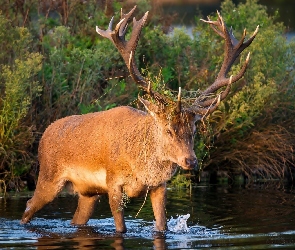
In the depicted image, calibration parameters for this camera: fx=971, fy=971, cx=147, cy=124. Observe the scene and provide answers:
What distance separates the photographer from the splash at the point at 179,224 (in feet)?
34.9

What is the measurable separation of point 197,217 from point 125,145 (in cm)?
174

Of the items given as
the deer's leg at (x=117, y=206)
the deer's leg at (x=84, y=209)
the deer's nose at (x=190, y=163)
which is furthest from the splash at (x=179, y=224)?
the deer's nose at (x=190, y=163)

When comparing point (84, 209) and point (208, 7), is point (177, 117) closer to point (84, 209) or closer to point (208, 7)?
point (84, 209)

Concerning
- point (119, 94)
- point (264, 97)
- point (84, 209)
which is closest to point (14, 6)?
point (119, 94)

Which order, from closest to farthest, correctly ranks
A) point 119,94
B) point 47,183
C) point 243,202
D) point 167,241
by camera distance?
1. point 167,241
2. point 47,183
3. point 243,202
4. point 119,94

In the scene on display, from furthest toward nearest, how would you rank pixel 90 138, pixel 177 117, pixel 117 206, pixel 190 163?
pixel 90 138 < pixel 117 206 < pixel 177 117 < pixel 190 163

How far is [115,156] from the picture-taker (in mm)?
10508

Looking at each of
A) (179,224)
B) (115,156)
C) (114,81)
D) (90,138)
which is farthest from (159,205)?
(114,81)

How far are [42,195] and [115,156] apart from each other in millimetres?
1377

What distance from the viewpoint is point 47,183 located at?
1143 cm

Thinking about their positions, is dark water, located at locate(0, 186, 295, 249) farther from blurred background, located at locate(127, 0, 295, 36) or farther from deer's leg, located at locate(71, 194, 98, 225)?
blurred background, located at locate(127, 0, 295, 36)

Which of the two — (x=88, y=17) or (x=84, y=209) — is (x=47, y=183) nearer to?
(x=84, y=209)

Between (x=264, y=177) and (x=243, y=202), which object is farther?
(x=264, y=177)

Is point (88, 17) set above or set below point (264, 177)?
above
